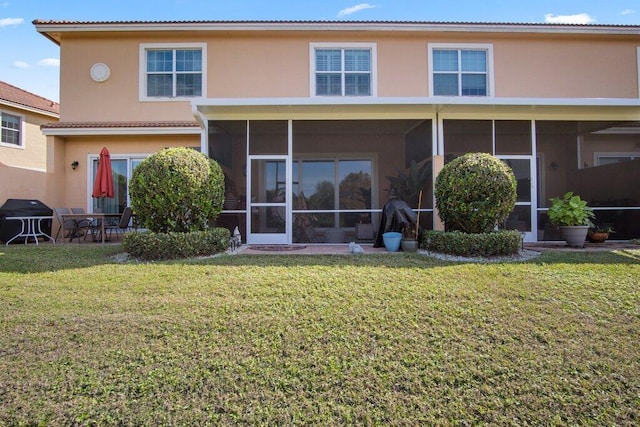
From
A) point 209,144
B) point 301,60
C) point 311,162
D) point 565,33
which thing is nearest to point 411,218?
point 311,162

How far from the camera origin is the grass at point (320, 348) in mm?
2846

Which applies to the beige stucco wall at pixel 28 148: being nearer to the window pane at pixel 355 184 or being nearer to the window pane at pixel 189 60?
the window pane at pixel 189 60

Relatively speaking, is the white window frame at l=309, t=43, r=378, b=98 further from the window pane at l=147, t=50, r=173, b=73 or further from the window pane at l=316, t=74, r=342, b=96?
the window pane at l=147, t=50, r=173, b=73

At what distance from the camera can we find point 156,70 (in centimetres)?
1162

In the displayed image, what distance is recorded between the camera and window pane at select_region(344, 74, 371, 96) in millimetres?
11695

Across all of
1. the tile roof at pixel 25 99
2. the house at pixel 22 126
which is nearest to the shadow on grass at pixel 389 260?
the house at pixel 22 126

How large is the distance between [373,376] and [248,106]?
6.99 m

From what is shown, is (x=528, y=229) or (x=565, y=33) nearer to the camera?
(x=528, y=229)

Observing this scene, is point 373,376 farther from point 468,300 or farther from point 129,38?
point 129,38

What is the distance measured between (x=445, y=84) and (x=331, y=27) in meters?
4.14

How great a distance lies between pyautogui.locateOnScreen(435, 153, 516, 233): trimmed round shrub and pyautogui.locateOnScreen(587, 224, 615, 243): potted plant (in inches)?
127

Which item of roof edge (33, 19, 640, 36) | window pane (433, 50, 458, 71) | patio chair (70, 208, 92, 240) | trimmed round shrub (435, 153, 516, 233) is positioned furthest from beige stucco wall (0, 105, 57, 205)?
window pane (433, 50, 458, 71)

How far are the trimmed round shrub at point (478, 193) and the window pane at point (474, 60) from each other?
232 inches

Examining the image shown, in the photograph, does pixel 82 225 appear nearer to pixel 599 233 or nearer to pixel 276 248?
pixel 276 248
